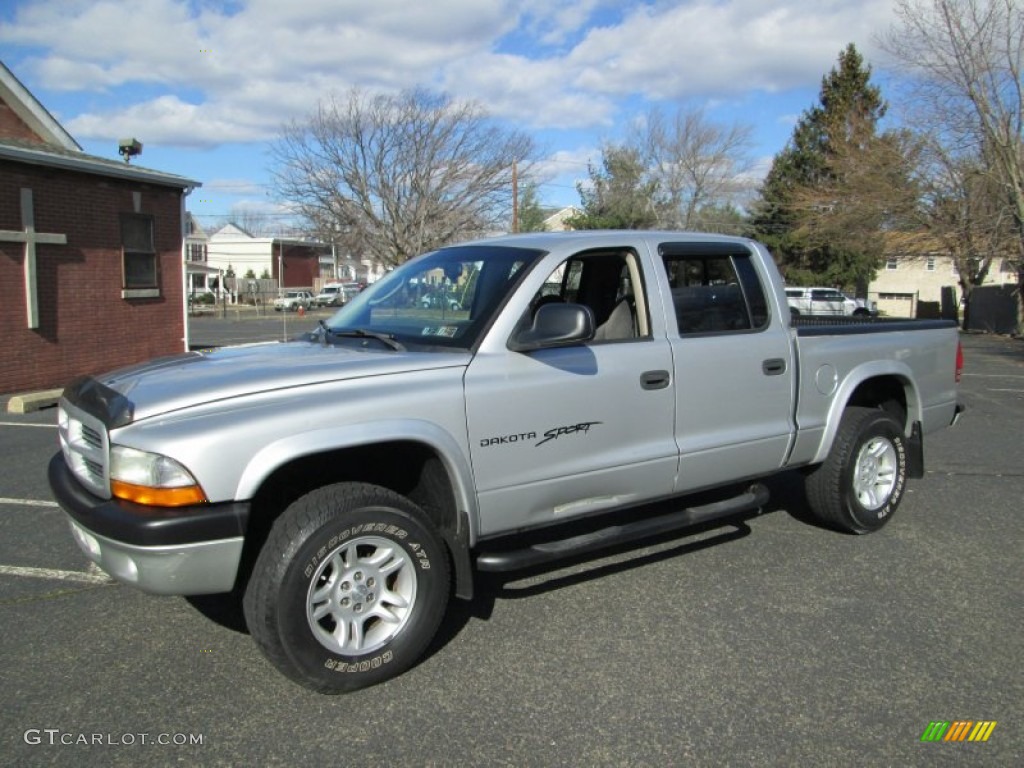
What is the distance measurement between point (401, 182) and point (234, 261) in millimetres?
58418

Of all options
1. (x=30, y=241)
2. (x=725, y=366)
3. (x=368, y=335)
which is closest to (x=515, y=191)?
(x=30, y=241)

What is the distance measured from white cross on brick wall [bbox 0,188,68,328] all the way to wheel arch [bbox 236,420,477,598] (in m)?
10.3

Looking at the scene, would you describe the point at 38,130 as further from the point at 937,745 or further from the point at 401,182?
the point at 937,745

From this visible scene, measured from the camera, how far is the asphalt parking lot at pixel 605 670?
283cm

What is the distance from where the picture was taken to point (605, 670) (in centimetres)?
336

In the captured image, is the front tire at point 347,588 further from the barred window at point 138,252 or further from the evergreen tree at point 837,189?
the evergreen tree at point 837,189

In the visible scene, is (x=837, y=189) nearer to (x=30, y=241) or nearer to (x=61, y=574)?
(x=30, y=241)

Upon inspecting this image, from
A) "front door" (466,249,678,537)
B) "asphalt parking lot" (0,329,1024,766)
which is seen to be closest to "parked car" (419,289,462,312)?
"front door" (466,249,678,537)

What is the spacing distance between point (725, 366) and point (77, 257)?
452 inches

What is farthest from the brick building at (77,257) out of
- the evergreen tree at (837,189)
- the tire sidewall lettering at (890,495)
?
the evergreen tree at (837,189)

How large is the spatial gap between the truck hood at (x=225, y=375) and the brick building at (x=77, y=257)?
9366mm

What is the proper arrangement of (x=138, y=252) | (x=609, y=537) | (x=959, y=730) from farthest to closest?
(x=138, y=252) → (x=609, y=537) → (x=959, y=730)

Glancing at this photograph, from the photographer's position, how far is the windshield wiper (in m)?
3.74

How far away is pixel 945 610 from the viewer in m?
3.94
